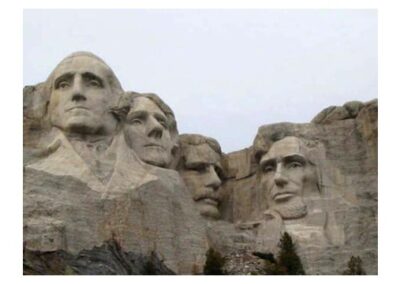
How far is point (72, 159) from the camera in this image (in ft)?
74.3

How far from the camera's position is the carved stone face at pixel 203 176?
2408 centimetres

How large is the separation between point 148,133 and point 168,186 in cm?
96

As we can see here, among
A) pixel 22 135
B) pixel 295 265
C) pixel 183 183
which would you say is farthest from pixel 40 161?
pixel 295 265

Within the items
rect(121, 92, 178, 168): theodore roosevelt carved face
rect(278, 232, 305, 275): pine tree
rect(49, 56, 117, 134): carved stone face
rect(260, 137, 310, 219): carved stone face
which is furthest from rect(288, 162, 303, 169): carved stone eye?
rect(49, 56, 117, 134): carved stone face

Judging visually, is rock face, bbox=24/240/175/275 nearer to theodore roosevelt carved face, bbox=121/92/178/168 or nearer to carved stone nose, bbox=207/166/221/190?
theodore roosevelt carved face, bbox=121/92/178/168

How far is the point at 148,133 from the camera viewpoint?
77.2 ft

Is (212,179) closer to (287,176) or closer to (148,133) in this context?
(287,176)

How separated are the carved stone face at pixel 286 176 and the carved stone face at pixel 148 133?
1296mm

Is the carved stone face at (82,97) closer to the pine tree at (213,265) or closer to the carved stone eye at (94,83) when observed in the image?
the carved stone eye at (94,83)

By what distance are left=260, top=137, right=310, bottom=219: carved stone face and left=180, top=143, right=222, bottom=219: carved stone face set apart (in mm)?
669

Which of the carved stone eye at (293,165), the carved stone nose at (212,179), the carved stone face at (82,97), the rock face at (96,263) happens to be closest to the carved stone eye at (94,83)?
the carved stone face at (82,97)

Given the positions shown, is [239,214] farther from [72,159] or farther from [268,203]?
[72,159]

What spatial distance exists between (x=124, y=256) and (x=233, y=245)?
181 centimetres

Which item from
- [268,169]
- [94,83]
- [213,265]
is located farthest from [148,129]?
[213,265]
